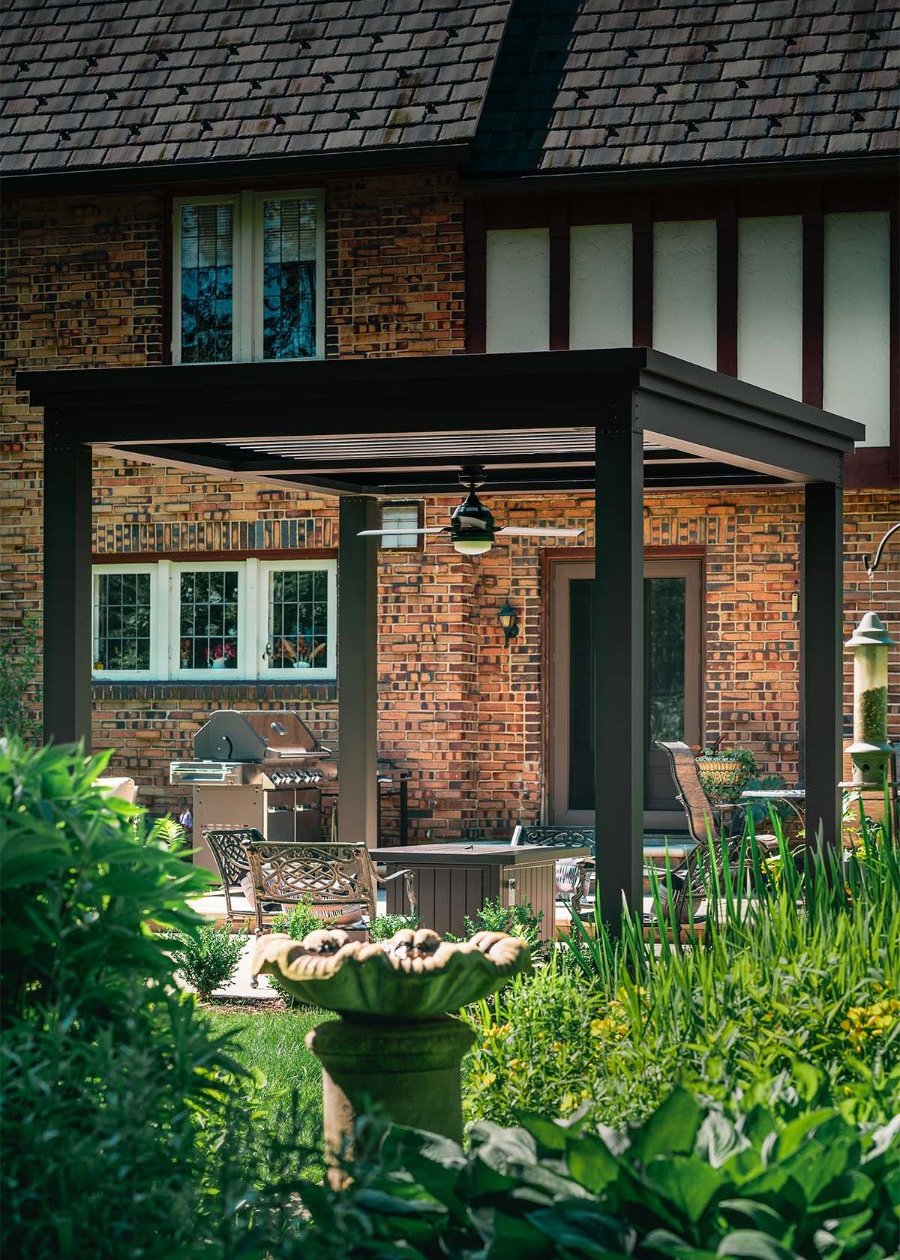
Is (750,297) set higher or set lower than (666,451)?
higher

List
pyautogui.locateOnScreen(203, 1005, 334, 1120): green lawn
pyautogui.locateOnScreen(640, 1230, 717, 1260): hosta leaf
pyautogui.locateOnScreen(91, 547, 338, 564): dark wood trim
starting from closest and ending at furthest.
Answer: pyautogui.locateOnScreen(640, 1230, 717, 1260): hosta leaf
pyautogui.locateOnScreen(203, 1005, 334, 1120): green lawn
pyautogui.locateOnScreen(91, 547, 338, 564): dark wood trim

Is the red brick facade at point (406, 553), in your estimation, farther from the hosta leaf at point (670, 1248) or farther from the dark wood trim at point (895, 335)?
the hosta leaf at point (670, 1248)

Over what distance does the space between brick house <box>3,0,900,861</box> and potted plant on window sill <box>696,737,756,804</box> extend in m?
0.42

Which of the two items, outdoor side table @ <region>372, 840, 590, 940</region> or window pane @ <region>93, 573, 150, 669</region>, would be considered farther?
window pane @ <region>93, 573, 150, 669</region>

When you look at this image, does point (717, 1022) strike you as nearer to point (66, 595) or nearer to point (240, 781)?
point (66, 595)

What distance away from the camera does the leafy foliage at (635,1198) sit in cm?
298

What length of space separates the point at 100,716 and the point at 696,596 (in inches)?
207

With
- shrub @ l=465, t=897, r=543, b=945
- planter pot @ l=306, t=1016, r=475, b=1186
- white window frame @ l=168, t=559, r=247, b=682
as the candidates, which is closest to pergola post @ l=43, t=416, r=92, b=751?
shrub @ l=465, t=897, r=543, b=945

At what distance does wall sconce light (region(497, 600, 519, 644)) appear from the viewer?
14.6m

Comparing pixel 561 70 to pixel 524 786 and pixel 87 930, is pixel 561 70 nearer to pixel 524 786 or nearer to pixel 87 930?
pixel 524 786

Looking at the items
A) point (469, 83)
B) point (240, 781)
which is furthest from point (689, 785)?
point (469, 83)

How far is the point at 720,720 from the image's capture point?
1408 centimetres

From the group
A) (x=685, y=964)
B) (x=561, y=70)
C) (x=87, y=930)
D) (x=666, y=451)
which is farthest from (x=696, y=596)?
(x=87, y=930)

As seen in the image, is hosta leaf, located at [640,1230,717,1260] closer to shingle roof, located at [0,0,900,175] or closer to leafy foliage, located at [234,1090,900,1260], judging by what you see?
leafy foliage, located at [234,1090,900,1260]
